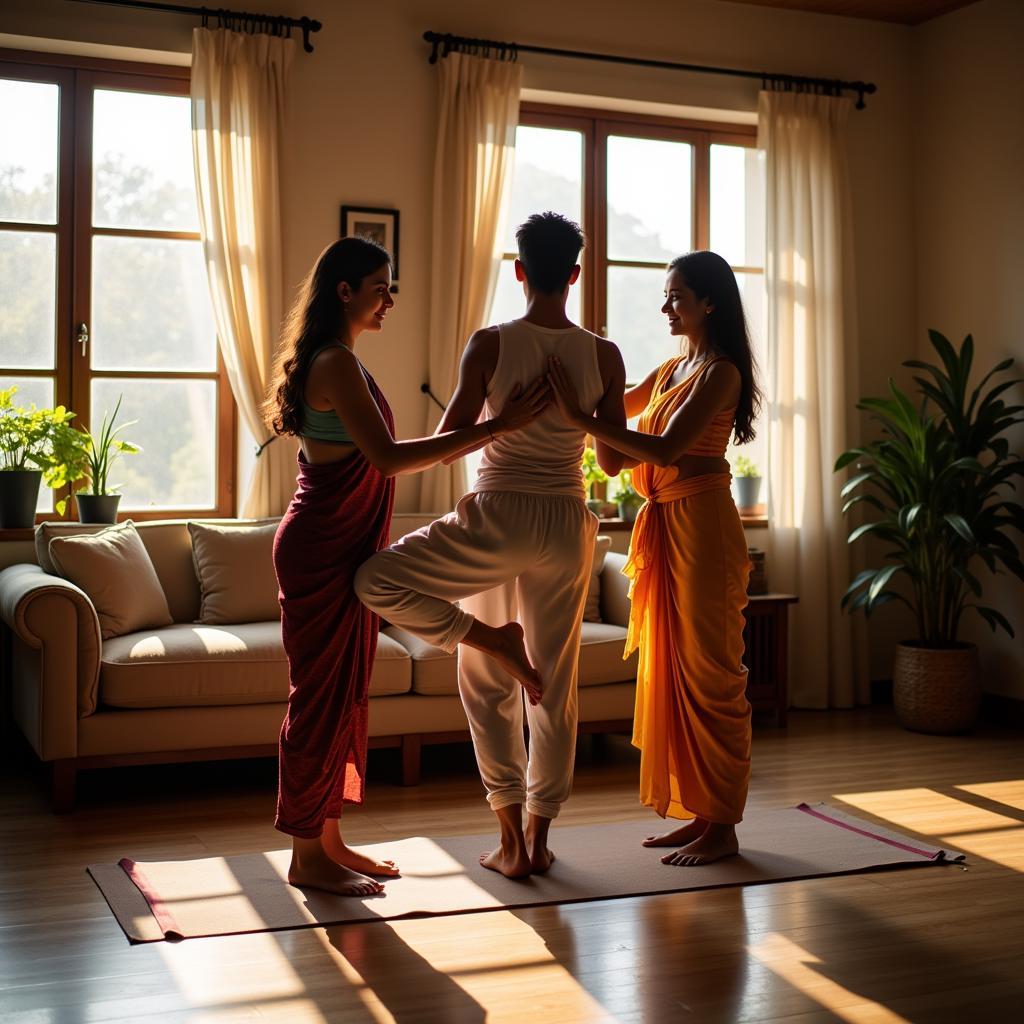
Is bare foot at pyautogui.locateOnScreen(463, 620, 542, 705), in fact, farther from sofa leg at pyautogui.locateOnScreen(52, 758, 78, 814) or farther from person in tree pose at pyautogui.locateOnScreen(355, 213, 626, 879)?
sofa leg at pyautogui.locateOnScreen(52, 758, 78, 814)

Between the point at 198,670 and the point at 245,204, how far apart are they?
2032mm

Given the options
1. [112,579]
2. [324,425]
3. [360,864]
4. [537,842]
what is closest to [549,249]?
[324,425]

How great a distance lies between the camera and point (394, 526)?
5.27m

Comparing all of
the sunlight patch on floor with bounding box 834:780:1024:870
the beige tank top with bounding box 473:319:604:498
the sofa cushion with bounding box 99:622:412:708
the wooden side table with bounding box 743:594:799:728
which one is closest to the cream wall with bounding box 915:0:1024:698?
the wooden side table with bounding box 743:594:799:728

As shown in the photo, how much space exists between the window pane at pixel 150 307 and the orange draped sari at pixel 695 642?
2.56 m

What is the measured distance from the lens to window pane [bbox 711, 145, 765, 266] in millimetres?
6379

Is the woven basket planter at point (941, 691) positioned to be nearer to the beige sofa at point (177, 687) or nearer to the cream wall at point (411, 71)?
the cream wall at point (411, 71)

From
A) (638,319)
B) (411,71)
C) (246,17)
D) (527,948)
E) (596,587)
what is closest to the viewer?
(527,948)

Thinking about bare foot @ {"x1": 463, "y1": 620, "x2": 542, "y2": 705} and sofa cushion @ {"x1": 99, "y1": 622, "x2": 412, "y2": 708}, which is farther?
sofa cushion @ {"x1": 99, "y1": 622, "x2": 412, "y2": 708}

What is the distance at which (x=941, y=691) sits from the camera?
564 centimetres

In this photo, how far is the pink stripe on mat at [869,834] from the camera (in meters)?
3.70

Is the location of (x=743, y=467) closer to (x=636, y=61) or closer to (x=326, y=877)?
(x=636, y=61)

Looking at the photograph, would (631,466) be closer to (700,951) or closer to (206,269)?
(700,951)

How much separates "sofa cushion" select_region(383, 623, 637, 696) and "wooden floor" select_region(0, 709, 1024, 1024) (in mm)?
477
